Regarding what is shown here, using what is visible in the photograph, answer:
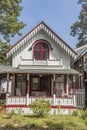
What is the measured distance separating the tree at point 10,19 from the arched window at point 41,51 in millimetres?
14412

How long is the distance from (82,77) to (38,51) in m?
7.78

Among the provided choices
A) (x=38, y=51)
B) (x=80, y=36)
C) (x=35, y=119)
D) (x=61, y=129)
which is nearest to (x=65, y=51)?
(x=38, y=51)

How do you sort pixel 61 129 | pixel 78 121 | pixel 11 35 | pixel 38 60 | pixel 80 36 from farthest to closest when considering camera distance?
pixel 80 36
pixel 11 35
pixel 38 60
pixel 78 121
pixel 61 129

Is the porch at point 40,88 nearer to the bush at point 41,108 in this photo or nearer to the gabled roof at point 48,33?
the gabled roof at point 48,33

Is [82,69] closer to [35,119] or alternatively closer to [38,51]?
[38,51]

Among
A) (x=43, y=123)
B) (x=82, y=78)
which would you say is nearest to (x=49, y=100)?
(x=43, y=123)

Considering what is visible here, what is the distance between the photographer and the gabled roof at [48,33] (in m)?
36.9

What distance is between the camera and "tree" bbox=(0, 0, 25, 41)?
51.7 meters

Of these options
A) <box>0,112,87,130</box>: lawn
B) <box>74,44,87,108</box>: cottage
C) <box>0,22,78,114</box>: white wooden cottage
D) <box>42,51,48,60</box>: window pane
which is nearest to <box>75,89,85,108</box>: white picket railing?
<box>74,44,87,108</box>: cottage

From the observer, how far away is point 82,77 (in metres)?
42.9

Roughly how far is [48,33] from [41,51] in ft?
6.37

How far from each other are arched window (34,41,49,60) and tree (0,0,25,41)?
1441 centimetres

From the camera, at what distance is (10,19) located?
170 ft

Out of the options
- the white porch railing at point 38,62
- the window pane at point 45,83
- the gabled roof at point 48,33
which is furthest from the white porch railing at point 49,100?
the gabled roof at point 48,33
